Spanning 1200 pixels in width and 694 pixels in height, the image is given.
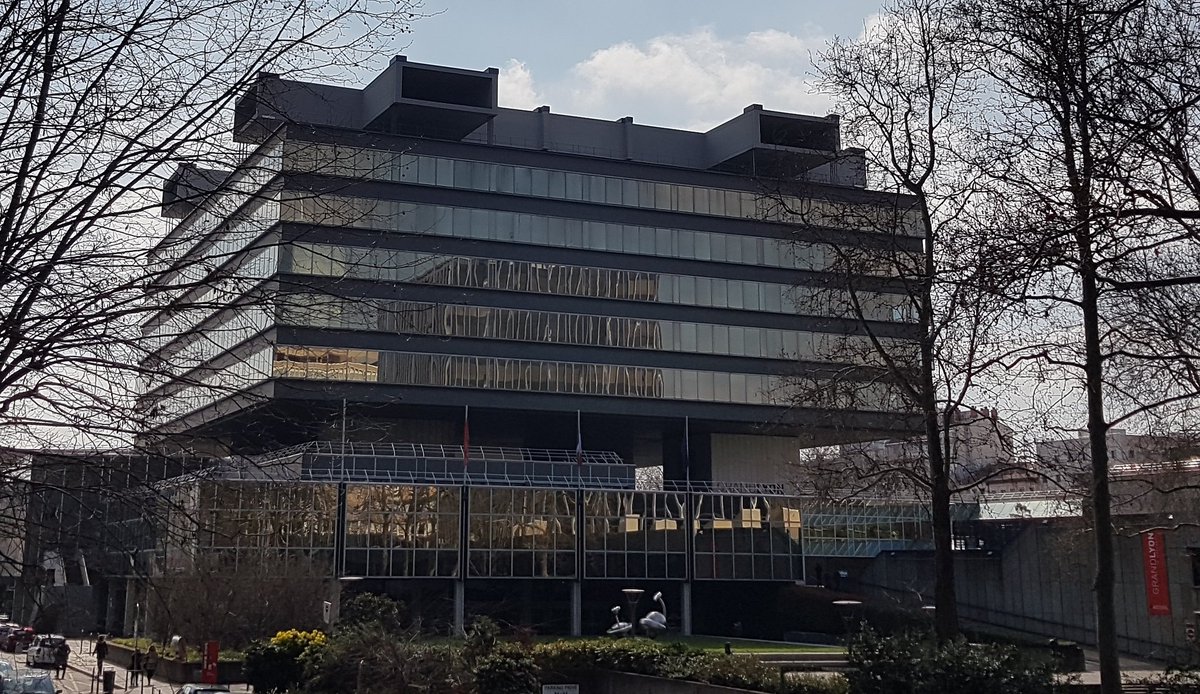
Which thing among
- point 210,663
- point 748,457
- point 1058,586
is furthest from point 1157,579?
point 748,457

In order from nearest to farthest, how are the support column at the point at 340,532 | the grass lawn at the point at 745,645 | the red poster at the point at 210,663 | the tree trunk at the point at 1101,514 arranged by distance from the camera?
1. the tree trunk at the point at 1101,514
2. the red poster at the point at 210,663
3. the grass lawn at the point at 745,645
4. the support column at the point at 340,532

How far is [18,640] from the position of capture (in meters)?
62.5

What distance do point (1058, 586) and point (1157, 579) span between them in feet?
23.9

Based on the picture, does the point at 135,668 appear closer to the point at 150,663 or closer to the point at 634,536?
the point at 150,663

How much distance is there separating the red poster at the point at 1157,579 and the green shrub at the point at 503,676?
28.2 metres

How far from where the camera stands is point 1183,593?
4575 cm

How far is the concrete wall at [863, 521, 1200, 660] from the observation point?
45.9 m

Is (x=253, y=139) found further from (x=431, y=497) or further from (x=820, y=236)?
(x=431, y=497)

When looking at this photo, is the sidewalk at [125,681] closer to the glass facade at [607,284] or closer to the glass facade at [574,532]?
the glass facade at [574,532]

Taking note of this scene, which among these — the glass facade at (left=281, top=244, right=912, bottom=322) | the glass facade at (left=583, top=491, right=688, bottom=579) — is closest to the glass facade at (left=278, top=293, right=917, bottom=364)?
the glass facade at (left=281, top=244, right=912, bottom=322)

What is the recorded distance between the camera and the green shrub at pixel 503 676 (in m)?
28.1

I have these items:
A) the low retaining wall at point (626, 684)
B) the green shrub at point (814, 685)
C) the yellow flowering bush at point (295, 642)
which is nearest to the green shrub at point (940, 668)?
the green shrub at point (814, 685)

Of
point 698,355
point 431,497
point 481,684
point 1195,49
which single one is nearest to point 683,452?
point 698,355

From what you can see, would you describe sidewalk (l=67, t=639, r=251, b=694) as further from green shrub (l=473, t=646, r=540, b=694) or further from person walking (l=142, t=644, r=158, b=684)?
green shrub (l=473, t=646, r=540, b=694)
